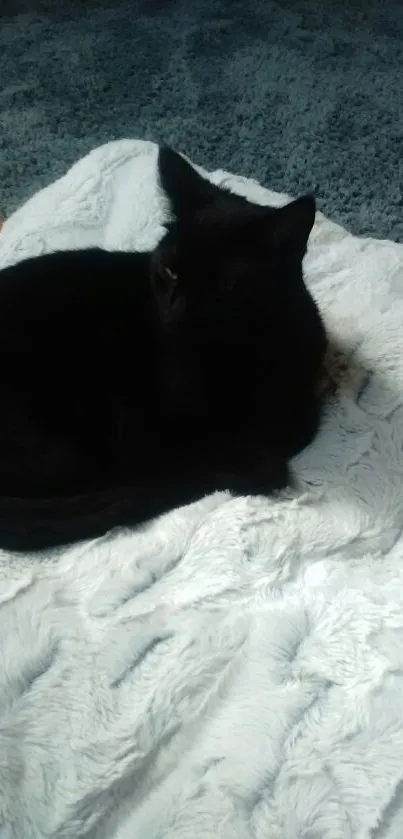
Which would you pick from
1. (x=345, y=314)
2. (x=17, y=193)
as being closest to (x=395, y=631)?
(x=345, y=314)

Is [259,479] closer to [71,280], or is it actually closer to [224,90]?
[71,280]

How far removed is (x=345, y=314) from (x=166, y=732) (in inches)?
25.0

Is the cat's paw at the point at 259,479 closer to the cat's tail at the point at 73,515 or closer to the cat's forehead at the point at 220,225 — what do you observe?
the cat's tail at the point at 73,515

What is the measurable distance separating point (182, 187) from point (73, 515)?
42 cm

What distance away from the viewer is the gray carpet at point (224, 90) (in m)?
1.62

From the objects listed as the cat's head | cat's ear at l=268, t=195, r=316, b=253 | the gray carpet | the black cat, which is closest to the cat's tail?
the black cat

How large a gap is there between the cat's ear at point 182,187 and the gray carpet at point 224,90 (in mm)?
590

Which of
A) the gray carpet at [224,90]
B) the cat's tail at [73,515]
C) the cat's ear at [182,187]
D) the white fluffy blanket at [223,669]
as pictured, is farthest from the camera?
the gray carpet at [224,90]

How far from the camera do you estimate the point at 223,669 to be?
2.23 feet

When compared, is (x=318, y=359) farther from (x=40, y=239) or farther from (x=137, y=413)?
(x=40, y=239)

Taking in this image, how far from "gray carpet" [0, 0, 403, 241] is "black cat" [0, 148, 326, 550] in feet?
2.06

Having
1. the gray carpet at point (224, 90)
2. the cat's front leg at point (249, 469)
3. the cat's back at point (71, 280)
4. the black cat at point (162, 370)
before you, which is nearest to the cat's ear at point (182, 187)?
the black cat at point (162, 370)

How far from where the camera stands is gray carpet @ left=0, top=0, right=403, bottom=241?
162cm

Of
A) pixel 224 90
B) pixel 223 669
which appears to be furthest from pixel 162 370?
pixel 224 90
